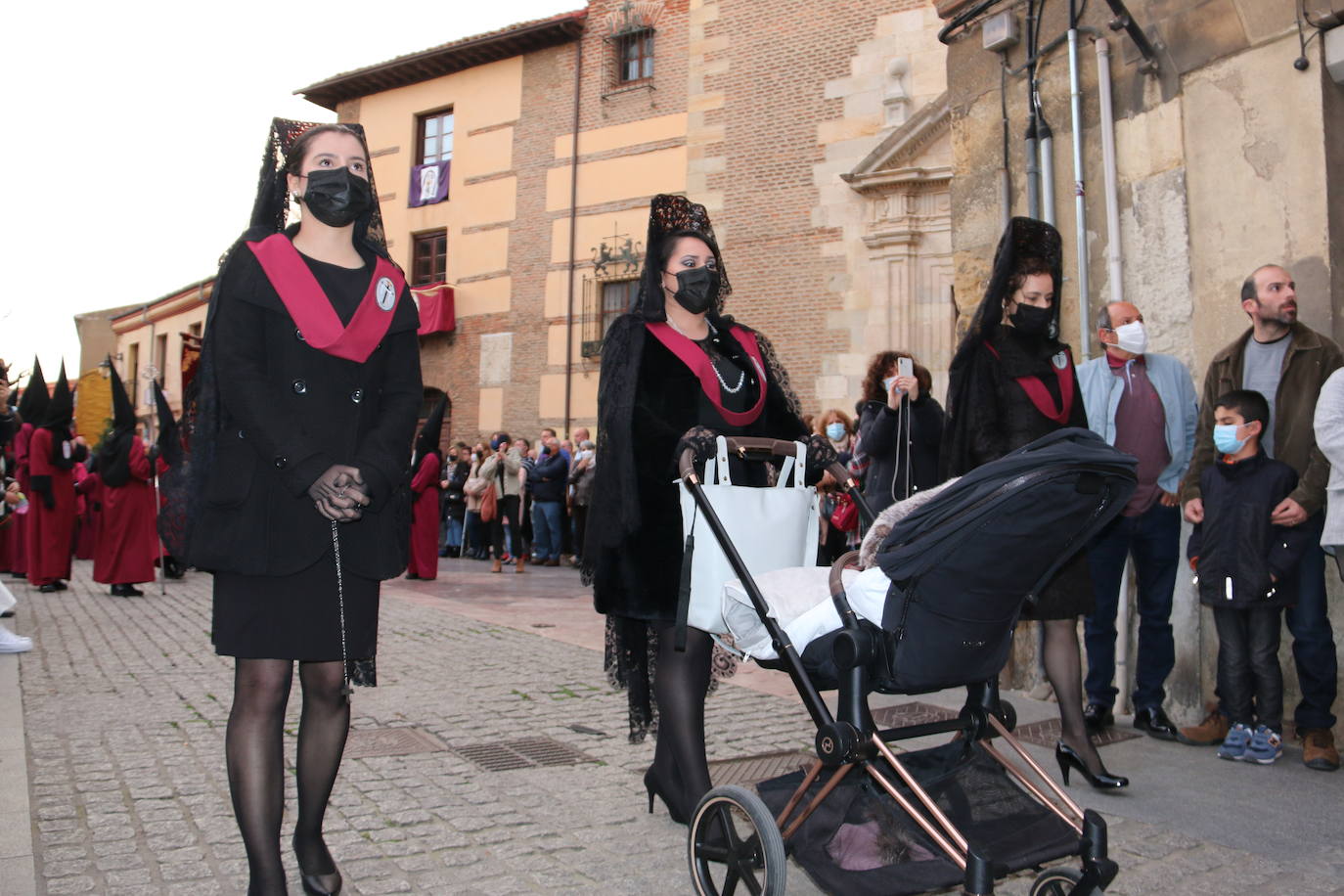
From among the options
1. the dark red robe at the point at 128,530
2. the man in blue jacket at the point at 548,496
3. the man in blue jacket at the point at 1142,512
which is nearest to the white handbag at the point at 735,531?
the man in blue jacket at the point at 1142,512

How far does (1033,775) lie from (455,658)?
524 cm

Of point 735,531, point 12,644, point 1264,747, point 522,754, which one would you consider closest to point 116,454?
point 12,644

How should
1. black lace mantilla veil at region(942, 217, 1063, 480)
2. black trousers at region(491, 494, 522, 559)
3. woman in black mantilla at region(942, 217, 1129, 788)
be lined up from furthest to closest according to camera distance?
black trousers at region(491, 494, 522, 559) < black lace mantilla veil at region(942, 217, 1063, 480) < woman in black mantilla at region(942, 217, 1129, 788)

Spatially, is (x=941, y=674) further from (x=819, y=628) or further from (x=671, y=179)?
(x=671, y=179)

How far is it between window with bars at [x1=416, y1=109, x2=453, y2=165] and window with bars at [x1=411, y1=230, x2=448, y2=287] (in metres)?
1.64

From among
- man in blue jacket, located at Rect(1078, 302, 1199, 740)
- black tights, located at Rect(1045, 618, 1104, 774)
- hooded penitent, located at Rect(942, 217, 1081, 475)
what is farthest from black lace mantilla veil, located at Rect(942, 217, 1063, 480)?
man in blue jacket, located at Rect(1078, 302, 1199, 740)

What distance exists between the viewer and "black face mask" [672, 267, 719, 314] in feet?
12.7

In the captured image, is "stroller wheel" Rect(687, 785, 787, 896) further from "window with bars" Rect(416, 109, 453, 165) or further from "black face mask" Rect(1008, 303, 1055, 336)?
"window with bars" Rect(416, 109, 453, 165)

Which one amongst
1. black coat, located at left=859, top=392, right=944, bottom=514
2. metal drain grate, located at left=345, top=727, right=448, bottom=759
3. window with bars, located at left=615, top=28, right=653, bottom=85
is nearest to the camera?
metal drain grate, located at left=345, top=727, right=448, bottom=759

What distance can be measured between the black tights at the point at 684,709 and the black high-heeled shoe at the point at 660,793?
0.02m

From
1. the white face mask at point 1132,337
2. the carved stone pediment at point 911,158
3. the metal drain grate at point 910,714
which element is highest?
the carved stone pediment at point 911,158

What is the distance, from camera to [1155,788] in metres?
4.53

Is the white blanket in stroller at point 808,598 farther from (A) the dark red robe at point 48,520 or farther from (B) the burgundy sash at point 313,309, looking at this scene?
(A) the dark red robe at point 48,520

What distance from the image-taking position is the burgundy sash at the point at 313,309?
2930mm
